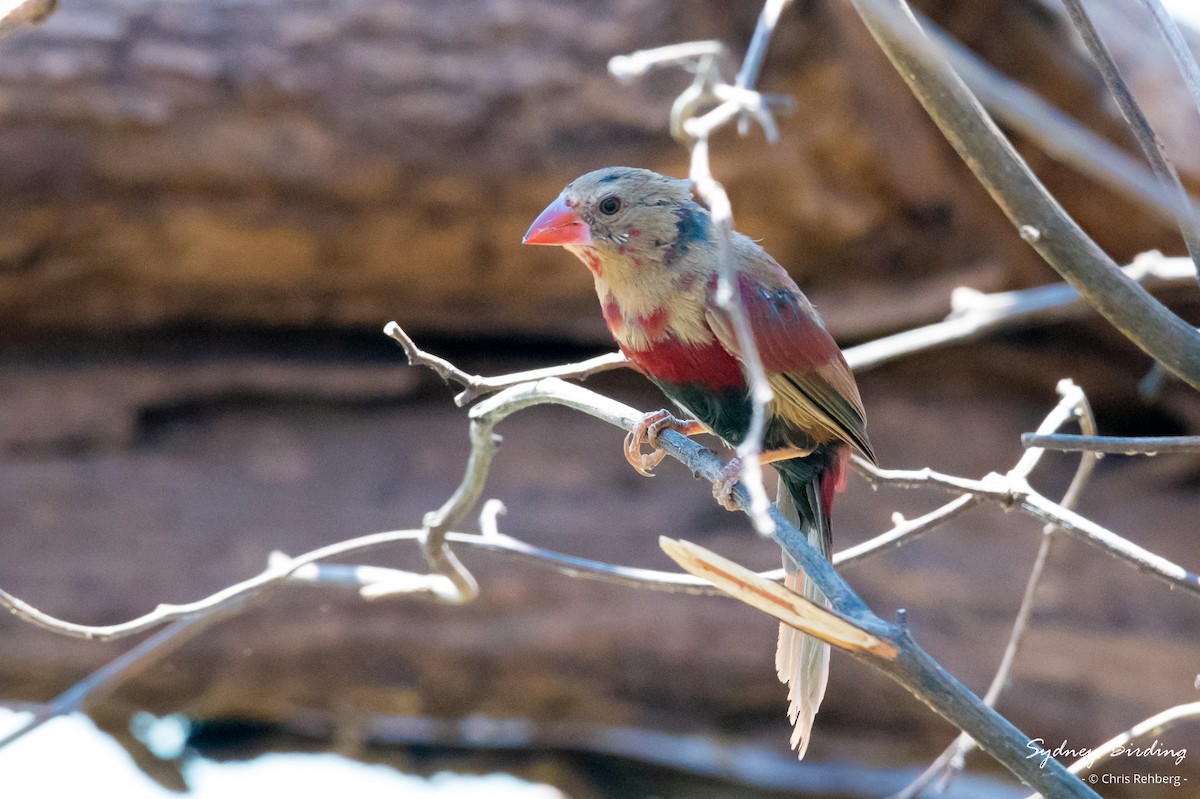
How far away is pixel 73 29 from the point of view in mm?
5031

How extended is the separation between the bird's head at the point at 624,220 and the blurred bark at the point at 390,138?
244 centimetres

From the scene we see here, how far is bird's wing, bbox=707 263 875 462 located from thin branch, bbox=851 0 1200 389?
2.37 ft

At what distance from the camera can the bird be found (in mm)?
2633

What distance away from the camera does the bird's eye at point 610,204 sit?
9.20 feet

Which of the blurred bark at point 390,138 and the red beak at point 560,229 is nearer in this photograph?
the red beak at point 560,229

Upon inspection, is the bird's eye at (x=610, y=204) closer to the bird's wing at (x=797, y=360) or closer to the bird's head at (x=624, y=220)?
the bird's head at (x=624, y=220)

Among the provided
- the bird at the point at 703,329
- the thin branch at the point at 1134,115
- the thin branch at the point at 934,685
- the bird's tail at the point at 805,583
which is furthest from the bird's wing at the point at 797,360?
the thin branch at the point at 934,685

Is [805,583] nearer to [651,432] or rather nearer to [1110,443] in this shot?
[651,432]

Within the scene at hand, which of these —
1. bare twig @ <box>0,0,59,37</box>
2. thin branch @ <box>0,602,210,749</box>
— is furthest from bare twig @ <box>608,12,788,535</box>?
thin branch @ <box>0,602,210,749</box>

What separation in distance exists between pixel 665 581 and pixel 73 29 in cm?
399

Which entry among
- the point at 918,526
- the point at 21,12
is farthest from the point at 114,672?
the point at 918,526

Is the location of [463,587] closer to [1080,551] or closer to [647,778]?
[647,778]

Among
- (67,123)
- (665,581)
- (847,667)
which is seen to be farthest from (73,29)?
(847,667)

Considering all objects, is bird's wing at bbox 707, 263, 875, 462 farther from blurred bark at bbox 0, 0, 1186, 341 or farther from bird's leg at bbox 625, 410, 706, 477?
blurred bark at bbox 0, 0, 1186, 341
